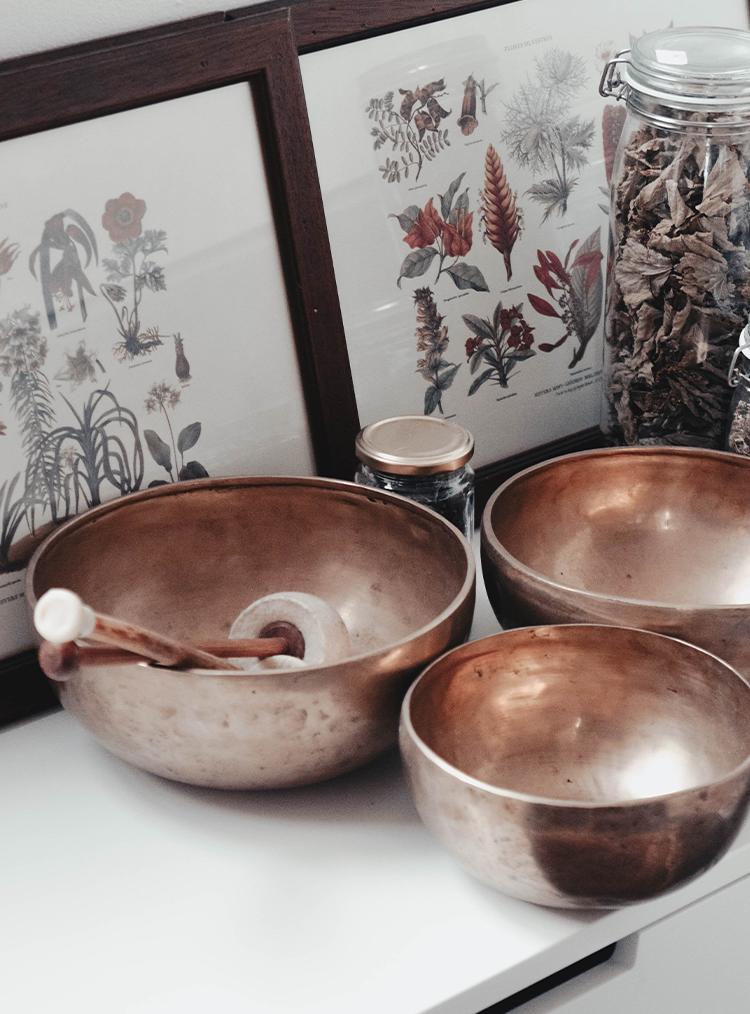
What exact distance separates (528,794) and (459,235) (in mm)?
416

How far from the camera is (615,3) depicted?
0.79 metres

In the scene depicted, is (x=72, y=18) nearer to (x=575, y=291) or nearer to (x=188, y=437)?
(x=188, y=437)

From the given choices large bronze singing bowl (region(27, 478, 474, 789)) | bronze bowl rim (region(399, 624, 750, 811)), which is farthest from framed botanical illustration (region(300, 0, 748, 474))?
bronze bowl rim (region(399, 624, 750, 811))

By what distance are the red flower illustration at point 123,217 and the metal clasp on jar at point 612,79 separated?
1.09 feet

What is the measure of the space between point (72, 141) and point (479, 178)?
0.96 feet

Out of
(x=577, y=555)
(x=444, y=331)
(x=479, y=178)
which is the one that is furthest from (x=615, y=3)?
(x=577, y=555)

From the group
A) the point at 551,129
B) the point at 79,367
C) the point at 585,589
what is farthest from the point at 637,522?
the point at 79,367

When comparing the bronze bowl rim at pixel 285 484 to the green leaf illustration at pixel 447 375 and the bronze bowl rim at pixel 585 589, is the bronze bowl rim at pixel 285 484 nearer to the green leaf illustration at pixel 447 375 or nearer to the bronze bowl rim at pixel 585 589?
the bronze bowl rim at pixel 585 589

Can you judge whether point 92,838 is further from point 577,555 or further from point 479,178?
point 479,178

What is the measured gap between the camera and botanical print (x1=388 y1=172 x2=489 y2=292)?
2.41 ft

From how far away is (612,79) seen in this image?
0.74m

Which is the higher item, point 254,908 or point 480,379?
point 480,379

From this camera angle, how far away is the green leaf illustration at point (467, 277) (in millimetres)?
762

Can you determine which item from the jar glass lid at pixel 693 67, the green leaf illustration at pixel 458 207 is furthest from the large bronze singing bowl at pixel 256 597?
the jar glass lid at pixel 693 67
